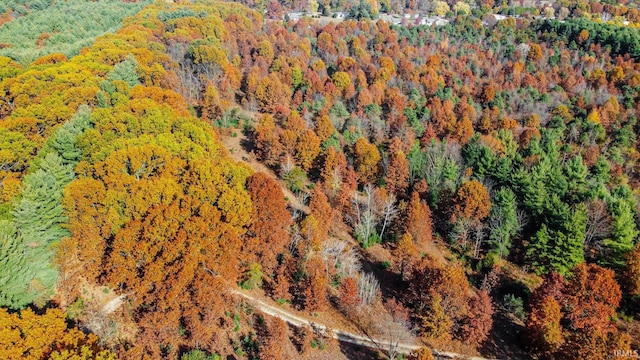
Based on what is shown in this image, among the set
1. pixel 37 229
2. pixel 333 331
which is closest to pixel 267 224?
pixel 333 331

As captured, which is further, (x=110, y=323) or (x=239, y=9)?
(x=239, y=9)

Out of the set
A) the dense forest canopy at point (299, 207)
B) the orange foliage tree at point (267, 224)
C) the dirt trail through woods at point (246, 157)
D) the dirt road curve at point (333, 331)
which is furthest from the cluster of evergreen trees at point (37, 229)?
the dirt trail through woods at point (246, 157)

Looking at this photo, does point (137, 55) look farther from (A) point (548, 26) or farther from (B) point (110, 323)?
(A) point (548, 26)

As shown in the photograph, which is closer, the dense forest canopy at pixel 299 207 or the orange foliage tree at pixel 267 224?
the dense forest canopy at pixel 299 207

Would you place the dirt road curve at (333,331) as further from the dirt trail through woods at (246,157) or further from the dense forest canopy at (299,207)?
the dirt trail through woods at (246,157)

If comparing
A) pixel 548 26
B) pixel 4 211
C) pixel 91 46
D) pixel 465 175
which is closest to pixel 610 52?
pixel 548 26

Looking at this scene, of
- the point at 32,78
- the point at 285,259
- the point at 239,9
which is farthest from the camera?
the point at 239,9

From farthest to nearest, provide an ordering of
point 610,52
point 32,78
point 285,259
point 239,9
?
point 239,9
point 610,52
point 32,78
point 285,259
